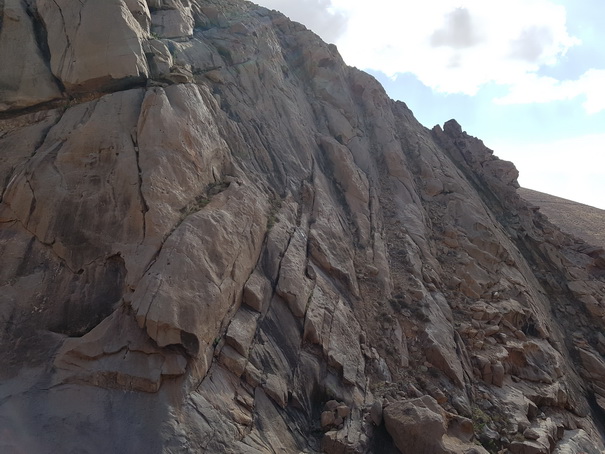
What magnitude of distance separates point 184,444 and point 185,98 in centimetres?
813

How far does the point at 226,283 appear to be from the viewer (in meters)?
9.45

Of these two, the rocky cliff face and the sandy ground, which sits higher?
the sandy ground

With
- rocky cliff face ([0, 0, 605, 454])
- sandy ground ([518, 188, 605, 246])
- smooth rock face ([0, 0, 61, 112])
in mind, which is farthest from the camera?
sandy ground ([518, 188, 605, 246])

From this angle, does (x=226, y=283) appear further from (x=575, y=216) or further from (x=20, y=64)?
(x=575, y=216)

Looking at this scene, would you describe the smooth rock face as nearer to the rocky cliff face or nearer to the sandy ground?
the rocky cliff face

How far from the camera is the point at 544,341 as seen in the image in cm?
1411

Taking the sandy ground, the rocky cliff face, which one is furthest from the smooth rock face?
the sandy ground

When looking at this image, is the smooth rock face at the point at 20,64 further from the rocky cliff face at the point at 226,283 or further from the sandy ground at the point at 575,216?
the sandy ground at the point at 575,216

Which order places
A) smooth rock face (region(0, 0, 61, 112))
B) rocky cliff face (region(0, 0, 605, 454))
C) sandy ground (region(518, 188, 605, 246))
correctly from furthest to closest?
sandy ground (region(518, 188, 605, 246)) → smooth rock face (region(0, 0, 61, 112)) → rocky cliff face (region(0, 0, 605, 454))

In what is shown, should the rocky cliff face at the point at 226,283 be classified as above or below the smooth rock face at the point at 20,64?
below

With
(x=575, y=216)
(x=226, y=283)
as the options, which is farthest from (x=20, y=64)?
(x=575, y=216)

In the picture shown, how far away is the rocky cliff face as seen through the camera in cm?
786

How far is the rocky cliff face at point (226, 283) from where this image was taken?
7855mm

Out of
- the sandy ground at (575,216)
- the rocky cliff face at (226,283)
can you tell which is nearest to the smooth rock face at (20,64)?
the rocky cliff face at (226,283)
